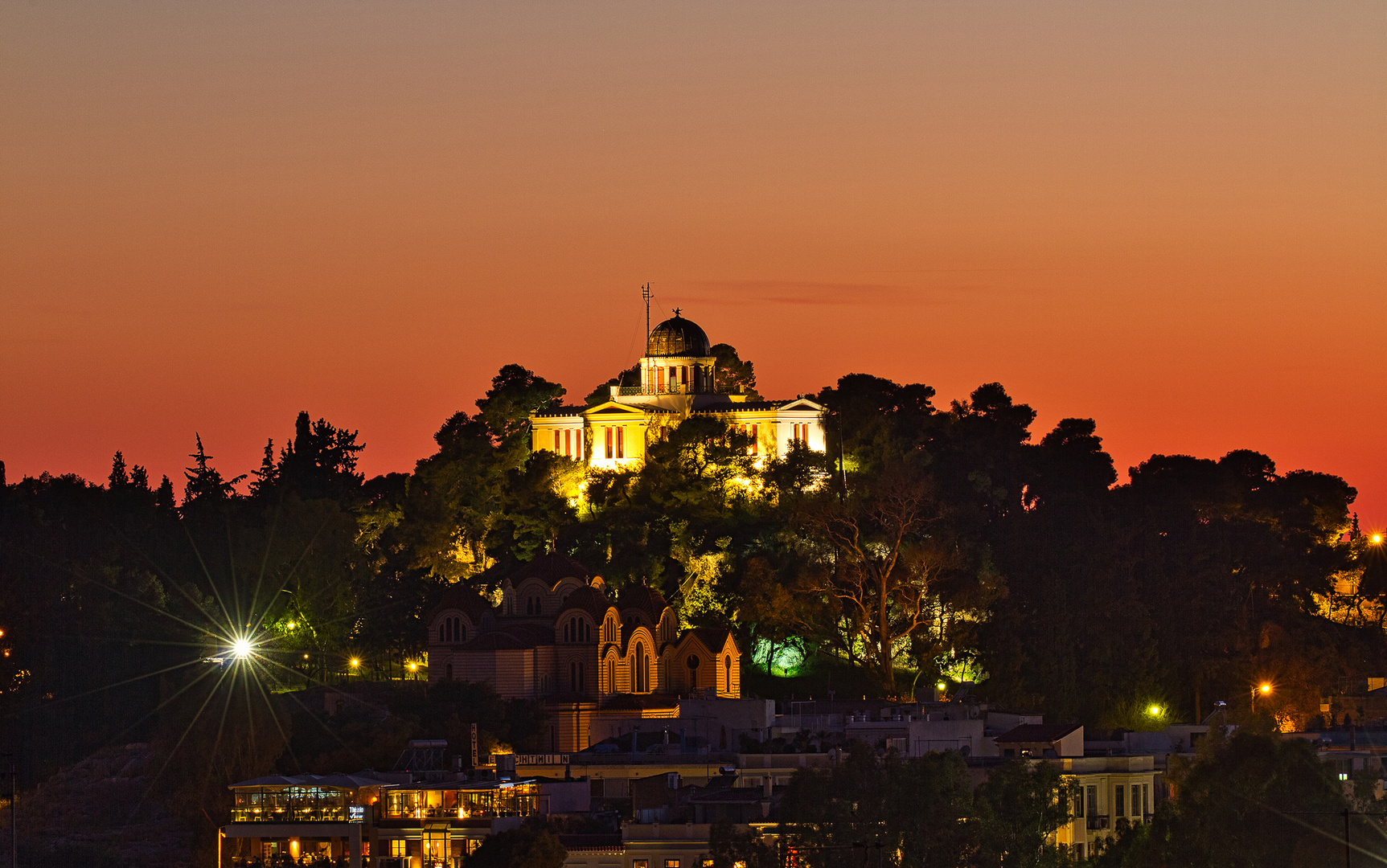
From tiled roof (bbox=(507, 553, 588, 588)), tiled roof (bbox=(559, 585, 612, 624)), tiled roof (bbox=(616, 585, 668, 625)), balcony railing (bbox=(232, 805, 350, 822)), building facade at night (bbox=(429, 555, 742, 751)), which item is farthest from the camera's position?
tiled roof (bbox=(616, 585, 668, 625))

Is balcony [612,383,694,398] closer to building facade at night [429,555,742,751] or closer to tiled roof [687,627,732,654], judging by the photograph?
building facade at night [429,555,742,751]

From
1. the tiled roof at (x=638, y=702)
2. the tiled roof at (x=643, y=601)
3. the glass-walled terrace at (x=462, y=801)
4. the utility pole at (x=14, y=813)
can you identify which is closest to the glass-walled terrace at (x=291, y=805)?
the glass-walled terrace at (x=462, y=801)

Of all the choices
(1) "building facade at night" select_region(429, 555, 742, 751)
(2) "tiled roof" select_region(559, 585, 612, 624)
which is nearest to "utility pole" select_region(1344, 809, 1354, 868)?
(1) "building facade at night" select_region(429, 555, 742, 751)

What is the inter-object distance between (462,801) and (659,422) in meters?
41.0

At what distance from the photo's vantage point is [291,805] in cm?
9550

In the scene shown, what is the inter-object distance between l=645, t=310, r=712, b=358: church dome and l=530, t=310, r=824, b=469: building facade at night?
1019 mm

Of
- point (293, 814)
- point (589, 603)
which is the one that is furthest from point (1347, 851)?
point (589, 603)

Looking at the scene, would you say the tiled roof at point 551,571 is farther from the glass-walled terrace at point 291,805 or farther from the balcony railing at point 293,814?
the balcony railing at point 293,814

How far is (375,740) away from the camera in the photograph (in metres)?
108

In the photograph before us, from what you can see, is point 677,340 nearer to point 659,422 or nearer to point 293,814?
point 659,422

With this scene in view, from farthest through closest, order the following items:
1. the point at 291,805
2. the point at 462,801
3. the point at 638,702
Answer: the point at 638,702 → the point at 291,805 → the point at 462,801

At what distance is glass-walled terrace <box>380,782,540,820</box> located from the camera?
305 ft

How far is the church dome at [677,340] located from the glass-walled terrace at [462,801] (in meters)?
46.1

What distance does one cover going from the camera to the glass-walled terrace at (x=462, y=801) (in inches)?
3659
